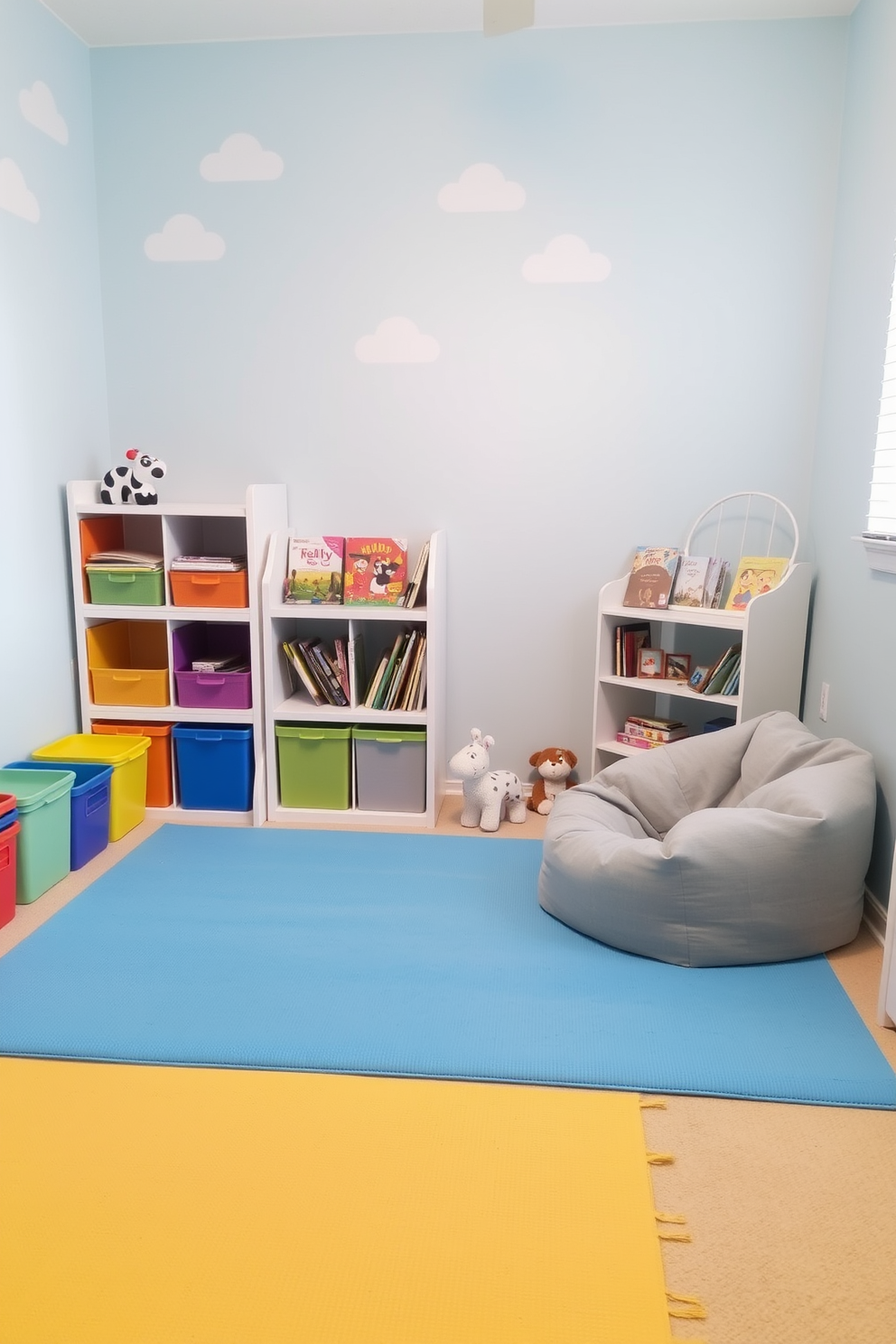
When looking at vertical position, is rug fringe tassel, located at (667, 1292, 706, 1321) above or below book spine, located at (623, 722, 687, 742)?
below

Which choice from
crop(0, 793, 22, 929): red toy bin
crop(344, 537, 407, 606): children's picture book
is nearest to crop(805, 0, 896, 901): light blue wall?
crop(344, 537, 407, 606): children's picture book

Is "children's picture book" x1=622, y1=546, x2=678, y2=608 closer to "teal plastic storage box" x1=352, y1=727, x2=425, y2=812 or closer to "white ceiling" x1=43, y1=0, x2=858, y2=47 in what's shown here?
"teal plastic storage box" x1=352, y1=727, x2=425, y2=812

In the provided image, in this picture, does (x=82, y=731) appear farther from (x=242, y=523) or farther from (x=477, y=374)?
(x=477, y=374)

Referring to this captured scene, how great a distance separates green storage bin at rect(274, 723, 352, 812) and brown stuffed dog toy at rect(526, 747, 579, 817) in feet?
2.25

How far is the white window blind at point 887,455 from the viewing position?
2.54m

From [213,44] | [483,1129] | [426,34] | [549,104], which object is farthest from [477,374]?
[483,1129]

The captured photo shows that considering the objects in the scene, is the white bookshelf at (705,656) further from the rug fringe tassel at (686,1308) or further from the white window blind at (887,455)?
the rug fringe tassel at (686,1308)

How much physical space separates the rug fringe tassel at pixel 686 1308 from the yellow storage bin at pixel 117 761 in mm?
2293

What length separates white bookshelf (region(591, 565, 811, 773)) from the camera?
305cm

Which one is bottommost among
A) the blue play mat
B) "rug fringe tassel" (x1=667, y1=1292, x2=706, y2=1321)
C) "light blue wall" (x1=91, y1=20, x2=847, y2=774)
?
"rug fringe tassel" (x1=667, y1=1292, x2=706, y2=1321)

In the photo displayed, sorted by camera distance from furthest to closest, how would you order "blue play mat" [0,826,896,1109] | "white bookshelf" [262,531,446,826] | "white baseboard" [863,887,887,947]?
"white bookshelf" [262,531,446,826]
"white baseboard" [863,887,887,947]
"blue play mat" [0,826,896,1109]

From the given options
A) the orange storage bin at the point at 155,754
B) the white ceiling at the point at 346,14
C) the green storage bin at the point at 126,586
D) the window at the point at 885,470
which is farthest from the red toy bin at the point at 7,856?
A: the white ceiling at the point at 346,14

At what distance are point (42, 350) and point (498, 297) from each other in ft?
5.10

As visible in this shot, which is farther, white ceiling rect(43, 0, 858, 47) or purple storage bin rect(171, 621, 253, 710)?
purple storage bin rect(171, 621, 253, 710)
